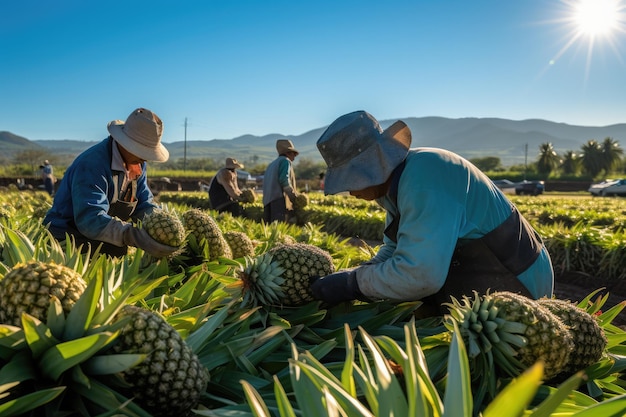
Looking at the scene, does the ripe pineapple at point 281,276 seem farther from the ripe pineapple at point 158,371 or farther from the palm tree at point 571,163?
the palm tree at point 571,163

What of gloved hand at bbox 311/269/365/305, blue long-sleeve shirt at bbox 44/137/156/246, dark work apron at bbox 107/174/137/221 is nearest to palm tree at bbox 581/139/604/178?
dark work apron at bbox 107/174/137/221

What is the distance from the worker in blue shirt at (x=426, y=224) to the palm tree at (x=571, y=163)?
88.5 metres

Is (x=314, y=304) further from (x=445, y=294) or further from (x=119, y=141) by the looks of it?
(x=119, y=141)

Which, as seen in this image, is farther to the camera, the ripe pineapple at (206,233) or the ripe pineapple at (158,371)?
the ripe pineapple at (206,233)

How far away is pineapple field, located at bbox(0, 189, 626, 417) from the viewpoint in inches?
53.5

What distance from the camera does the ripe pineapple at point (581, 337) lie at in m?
2.03

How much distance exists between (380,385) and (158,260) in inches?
83.5

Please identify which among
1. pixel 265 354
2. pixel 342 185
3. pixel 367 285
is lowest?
pixel 265 354

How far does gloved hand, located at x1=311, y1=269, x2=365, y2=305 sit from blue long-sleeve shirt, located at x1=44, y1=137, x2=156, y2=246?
5.33ft

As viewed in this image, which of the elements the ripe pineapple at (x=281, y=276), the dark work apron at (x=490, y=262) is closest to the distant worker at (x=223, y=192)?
the ripe pineapple at (x=281, y=276)

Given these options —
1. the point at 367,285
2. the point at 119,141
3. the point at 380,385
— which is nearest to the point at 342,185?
the point at 367,285

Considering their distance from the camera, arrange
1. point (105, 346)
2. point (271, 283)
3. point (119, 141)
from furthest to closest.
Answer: point (119, 141), point (271, 283), point (105, 346)

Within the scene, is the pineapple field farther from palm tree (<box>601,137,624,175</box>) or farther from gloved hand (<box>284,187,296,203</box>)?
palm tree (<box>601,137,624,175</box>)

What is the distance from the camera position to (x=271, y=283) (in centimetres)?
242
